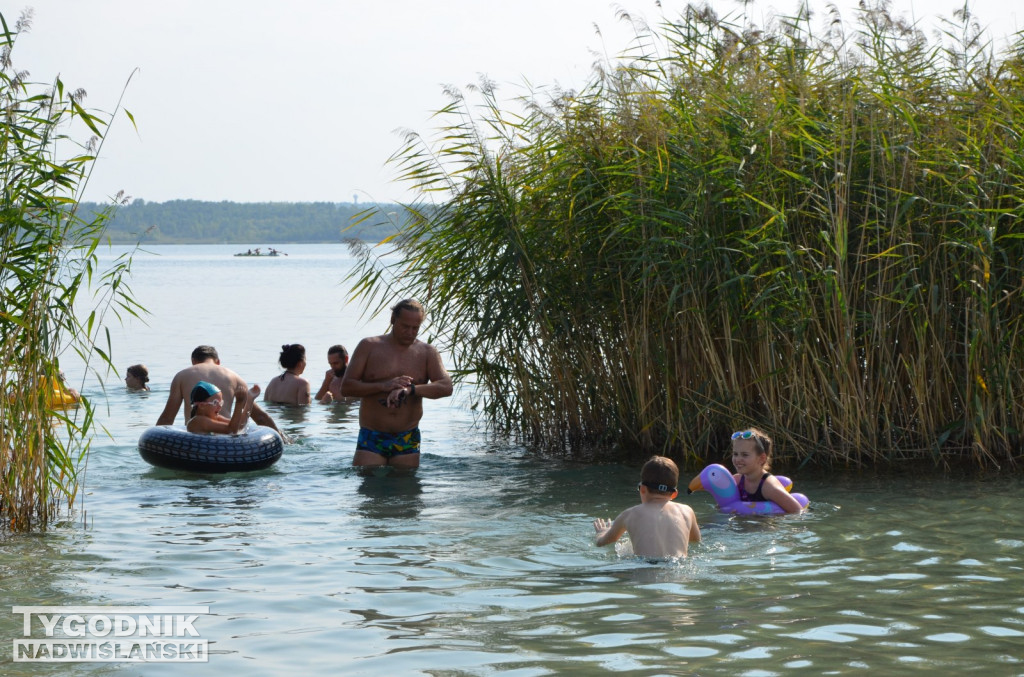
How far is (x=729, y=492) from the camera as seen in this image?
805 centimetres

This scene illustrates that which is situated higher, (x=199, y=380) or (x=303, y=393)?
(x=199, y=380)

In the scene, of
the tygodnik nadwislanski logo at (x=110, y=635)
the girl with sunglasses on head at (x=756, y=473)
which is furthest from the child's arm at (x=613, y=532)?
the tygodnik nadwislanski logo at (x=110, y=635)

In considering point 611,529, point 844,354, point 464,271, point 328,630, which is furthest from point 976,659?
point 464,271

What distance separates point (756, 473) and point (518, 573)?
88.8 inches

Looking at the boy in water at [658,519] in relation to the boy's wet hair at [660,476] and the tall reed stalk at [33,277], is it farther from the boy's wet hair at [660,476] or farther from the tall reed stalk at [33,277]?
the tall reed stalk at [33,277]

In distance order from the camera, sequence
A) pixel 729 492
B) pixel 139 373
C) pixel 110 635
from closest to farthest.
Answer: pixel 110 635
pixel 729 492
pixel 139 373

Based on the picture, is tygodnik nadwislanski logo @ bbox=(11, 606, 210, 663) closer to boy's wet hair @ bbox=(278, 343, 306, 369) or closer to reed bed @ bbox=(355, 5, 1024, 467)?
reed bed @ bbox=(355, 5, 1024, 467)

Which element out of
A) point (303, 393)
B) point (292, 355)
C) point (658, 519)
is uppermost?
point (292, 355)

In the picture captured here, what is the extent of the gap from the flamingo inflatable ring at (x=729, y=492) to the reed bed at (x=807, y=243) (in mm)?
1322

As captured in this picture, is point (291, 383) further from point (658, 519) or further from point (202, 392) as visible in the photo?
point (658, 519)

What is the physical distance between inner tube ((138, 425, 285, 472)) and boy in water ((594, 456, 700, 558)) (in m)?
4.17

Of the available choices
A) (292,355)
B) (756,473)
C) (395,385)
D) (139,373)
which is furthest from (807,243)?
(139,373)

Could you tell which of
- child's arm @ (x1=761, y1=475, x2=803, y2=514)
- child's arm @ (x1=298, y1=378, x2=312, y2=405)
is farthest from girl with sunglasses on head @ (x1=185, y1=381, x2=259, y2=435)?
child's arm @ (x1=298, y1=378, x2=312, y2=405)

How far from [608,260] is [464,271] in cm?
153
